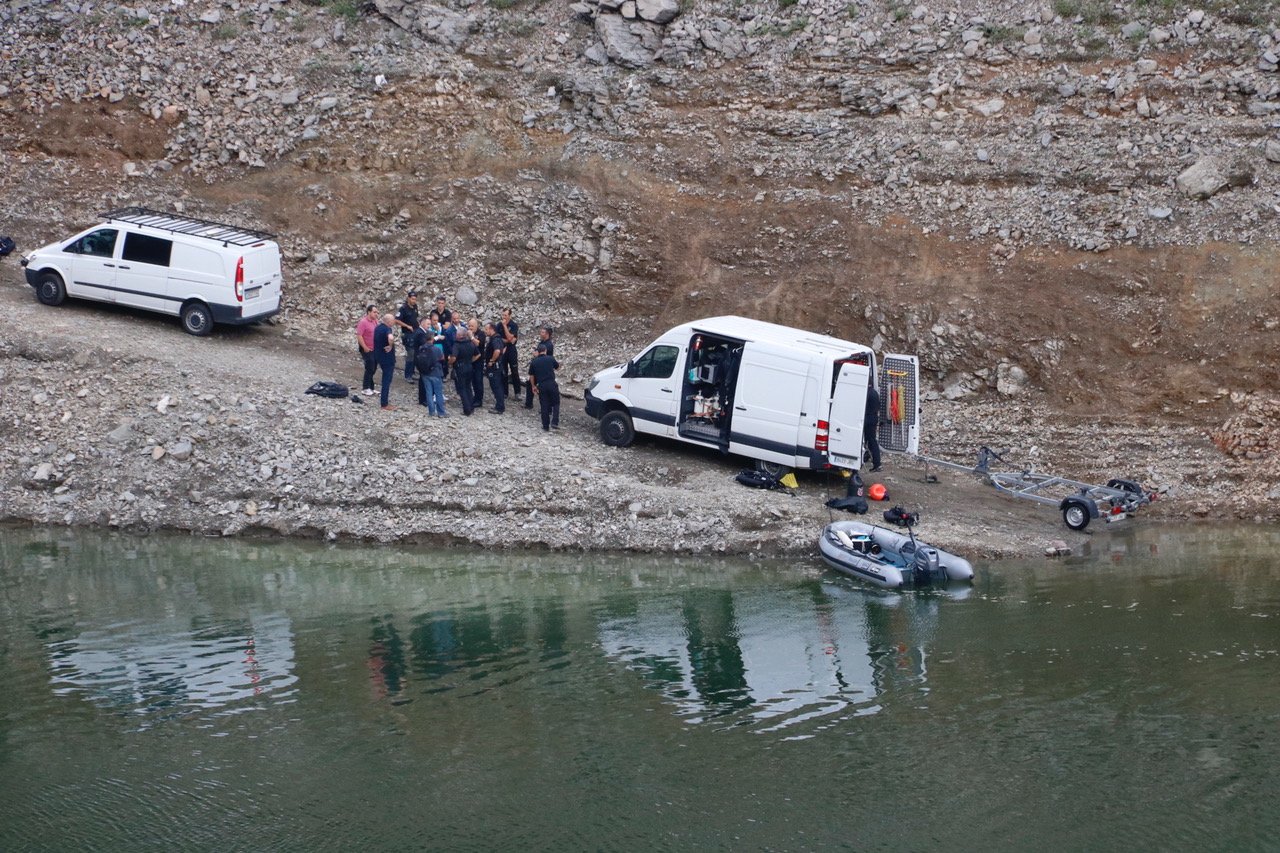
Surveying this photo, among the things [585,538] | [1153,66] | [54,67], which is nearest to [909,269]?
[1153,66]

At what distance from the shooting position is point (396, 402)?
21.7 metres

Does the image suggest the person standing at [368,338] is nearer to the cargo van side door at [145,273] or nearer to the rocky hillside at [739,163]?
the rocky hillside at [739,163]

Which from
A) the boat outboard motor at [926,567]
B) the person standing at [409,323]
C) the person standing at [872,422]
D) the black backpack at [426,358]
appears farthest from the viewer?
the person standing at [409,323]

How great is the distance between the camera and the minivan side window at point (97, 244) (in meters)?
22.9

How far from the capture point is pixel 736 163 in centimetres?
2655

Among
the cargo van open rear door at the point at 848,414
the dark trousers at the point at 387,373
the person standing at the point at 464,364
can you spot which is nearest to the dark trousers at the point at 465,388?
the person standing at the point at 464,364

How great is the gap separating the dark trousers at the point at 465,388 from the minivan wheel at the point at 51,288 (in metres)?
7.52

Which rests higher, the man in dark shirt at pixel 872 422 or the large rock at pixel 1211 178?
the large rock at pixel 1211 178

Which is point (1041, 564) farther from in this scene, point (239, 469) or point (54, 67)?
point (54, 67)

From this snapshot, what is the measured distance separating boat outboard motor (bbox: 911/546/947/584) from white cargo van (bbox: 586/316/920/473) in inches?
91.8

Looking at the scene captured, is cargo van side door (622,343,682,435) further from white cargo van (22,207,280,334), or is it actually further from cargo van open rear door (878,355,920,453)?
white cargo van (22,207,280,334)

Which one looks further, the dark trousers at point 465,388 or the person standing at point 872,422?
the dark trousers at point 465,388

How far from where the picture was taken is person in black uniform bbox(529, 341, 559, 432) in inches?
827

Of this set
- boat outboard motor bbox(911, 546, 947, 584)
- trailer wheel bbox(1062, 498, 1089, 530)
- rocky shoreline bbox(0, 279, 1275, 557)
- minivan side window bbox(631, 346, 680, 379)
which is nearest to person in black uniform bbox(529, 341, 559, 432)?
rocky shoreline bbox(0, 279, 1275, 557)
